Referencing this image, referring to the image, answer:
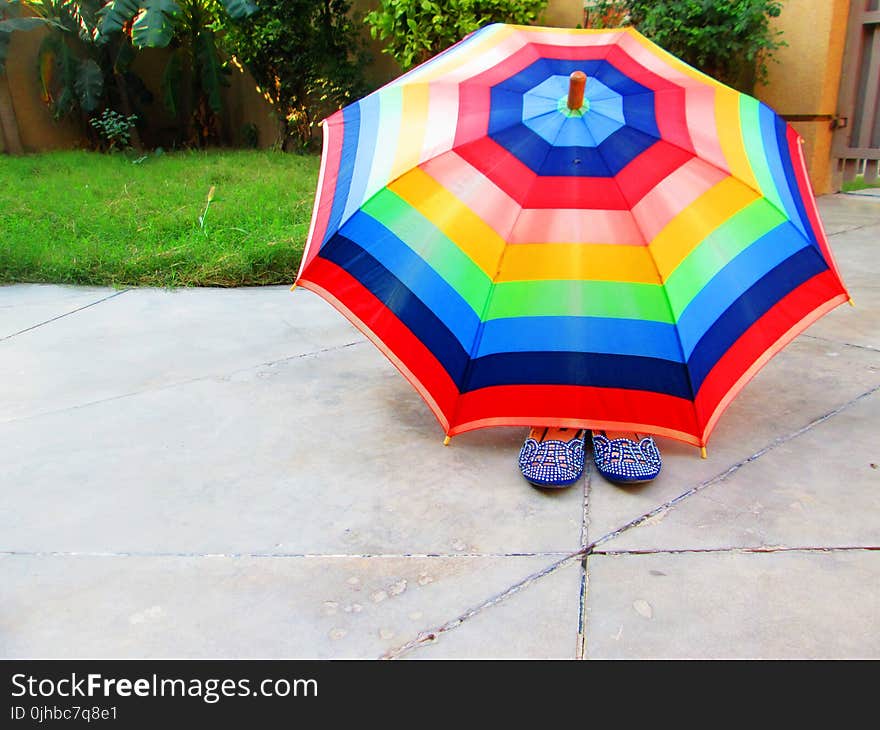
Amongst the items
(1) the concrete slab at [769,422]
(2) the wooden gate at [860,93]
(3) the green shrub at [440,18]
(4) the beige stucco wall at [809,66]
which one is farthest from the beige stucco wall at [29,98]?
(1) the concrete slab at [769,422]

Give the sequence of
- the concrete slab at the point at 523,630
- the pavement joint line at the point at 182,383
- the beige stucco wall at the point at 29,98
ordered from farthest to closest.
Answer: the beige stucco wall at the point at 29,98, the pavement joint line at the point at 182,383, the concrete slab at the point at 523,630

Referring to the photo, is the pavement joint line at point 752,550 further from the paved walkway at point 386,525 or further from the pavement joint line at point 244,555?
the pavement joint line at point 244,555

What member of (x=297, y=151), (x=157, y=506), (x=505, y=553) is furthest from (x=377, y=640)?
(x=297, y=151)

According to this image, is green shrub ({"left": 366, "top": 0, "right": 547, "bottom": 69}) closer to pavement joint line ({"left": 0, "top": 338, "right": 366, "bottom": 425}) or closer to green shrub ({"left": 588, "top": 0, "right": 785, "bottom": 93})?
green shrub ({"left": 588, "top": 0, "right": 785, "bottom": 93})

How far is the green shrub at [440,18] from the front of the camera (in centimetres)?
731

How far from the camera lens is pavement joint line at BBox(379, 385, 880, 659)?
6.04 ft

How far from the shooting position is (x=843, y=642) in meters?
1.81

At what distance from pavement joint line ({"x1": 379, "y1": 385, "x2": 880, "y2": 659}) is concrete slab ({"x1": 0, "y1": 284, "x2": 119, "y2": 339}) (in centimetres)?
310

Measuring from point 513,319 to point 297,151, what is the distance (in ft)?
25.9

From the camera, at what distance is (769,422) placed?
2.96 m

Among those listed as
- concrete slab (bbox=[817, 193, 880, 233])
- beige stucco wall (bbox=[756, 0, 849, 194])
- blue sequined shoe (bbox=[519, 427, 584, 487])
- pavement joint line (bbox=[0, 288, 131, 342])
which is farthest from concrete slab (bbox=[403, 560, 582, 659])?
beige stucco wall (bbox=[756, 0, 849, 194])

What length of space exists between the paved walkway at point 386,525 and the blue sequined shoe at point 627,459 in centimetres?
5

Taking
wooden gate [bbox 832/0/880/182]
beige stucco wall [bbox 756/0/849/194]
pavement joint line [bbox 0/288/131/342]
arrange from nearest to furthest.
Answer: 1. pavement joint line [bbox 0/288/131/342]
2. beige stucco wall [bbox 756/0/849/194]
3. wooden gate [bbox 832/0/880/182]
